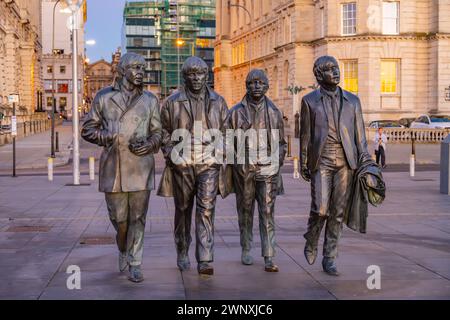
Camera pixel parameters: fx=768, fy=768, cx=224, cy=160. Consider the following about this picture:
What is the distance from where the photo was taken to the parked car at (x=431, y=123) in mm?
47200

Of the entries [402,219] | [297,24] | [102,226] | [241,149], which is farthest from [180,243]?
[297,24]

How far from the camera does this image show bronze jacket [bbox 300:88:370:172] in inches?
333

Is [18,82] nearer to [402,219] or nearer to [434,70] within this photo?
[434,70]

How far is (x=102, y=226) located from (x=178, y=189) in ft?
14.3

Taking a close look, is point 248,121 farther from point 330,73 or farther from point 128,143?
point 128,143

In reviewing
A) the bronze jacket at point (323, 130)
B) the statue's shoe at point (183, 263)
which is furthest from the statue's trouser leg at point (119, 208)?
the bronze jacket at point (323, 130)

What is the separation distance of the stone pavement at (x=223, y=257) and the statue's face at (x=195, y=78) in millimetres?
2088

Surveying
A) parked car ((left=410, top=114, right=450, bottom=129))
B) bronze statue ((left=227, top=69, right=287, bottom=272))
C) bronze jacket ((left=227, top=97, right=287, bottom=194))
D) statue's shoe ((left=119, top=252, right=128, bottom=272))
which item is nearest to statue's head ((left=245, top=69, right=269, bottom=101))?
bronze statue ((left=227, top=69, right=287, bottom=272))

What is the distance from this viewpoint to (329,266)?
8.51m

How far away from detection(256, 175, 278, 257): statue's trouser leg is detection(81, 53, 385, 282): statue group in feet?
0.04

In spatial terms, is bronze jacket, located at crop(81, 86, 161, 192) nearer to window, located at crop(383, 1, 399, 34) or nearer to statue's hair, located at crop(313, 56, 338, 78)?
statue's hair, located at crop(313, 56, 338, 78)

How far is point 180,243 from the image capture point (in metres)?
8.80

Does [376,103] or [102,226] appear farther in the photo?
[376,103]

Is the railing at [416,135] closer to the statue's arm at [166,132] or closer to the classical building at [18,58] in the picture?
the classical building at [18,58]
